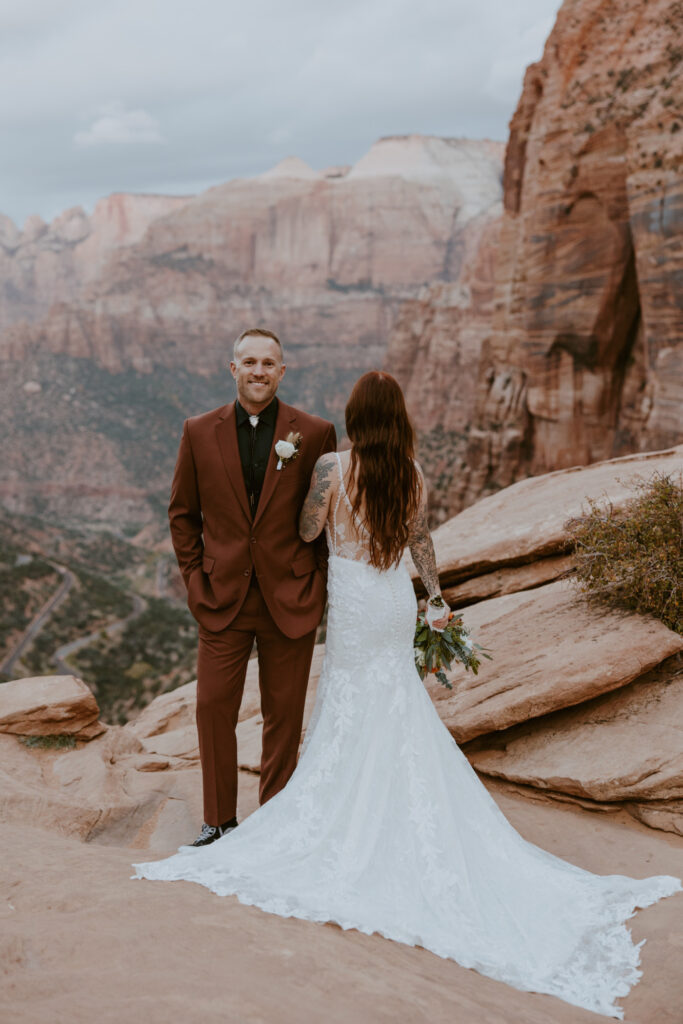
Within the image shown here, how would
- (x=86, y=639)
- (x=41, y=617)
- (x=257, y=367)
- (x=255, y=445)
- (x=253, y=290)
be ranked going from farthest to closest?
1. (x=253, y=290)
2. (x=41, y=617)
3. (x=86, y=639)
4. (x=255, y=445)
5. (x=257, y=367)

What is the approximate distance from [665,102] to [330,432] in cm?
2309

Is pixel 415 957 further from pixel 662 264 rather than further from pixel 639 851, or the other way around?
pixel 662 264

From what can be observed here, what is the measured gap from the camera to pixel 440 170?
18000cm

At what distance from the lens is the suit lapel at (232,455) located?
422cm

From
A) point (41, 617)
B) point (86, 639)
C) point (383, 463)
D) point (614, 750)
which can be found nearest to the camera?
point (383, 463)

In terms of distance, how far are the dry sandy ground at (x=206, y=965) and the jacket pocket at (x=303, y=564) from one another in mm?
1611

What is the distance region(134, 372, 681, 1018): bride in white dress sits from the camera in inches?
133

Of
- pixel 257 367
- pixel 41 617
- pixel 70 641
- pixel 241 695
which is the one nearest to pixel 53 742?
pixel 241 695

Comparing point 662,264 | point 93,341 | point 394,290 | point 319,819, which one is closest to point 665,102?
point 662,264

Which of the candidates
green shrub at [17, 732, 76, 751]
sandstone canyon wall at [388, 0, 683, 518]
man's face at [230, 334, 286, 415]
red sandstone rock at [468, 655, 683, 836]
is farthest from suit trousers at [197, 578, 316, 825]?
sandstone canyon wall at [388, 0, 683, 518]

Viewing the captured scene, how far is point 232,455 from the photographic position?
4.23 m

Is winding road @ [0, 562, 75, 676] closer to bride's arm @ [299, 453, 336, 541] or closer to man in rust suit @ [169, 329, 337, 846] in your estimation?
man in rust suit @ [169, 329, 337, 846]

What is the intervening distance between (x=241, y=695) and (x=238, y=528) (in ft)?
3.09

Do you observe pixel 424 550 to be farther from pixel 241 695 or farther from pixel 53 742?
pixel 53 742
